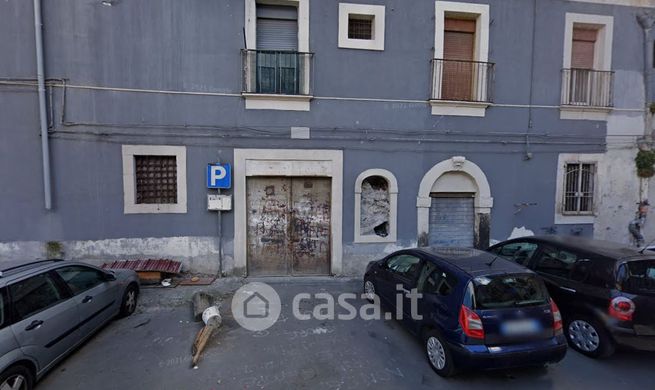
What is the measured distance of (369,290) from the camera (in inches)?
235

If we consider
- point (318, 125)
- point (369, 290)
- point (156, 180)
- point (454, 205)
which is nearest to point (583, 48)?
point (454, 205)

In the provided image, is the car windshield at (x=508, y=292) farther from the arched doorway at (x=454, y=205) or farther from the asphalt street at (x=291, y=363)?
the arched doorway at (x=454, y=205)

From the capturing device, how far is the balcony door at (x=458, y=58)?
7.85 meters

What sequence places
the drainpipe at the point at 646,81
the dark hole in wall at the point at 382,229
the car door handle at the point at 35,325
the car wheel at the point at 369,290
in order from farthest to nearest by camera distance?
the drainpipe at the point at 646,81 → the dark hole in wall at the point at 382,229 → the car wheel at the point at 369,290 → the car door handle at the point at 35,325

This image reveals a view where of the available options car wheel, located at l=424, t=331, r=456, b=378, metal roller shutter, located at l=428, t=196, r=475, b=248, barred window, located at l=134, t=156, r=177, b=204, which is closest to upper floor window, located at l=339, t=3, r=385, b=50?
metal roller shutter, located at l=428, t=196, r=475, b=248

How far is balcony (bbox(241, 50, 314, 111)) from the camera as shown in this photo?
→ 707cm

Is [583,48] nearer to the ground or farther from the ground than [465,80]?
farther from the ground

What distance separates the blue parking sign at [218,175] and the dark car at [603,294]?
20.6ft

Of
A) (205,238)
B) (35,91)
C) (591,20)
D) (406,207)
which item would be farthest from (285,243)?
(591,20)

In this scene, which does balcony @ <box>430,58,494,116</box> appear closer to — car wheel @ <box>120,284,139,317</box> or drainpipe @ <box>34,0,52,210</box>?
car wheel @ <box>120,284,139,317</box>

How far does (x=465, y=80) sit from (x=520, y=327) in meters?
6.41

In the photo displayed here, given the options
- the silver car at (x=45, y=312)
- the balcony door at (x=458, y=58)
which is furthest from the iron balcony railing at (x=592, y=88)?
the silver car at (x=45, y=312)

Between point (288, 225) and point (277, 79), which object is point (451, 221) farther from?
point (277, 79)

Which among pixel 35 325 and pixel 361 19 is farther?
pixel 361 19
